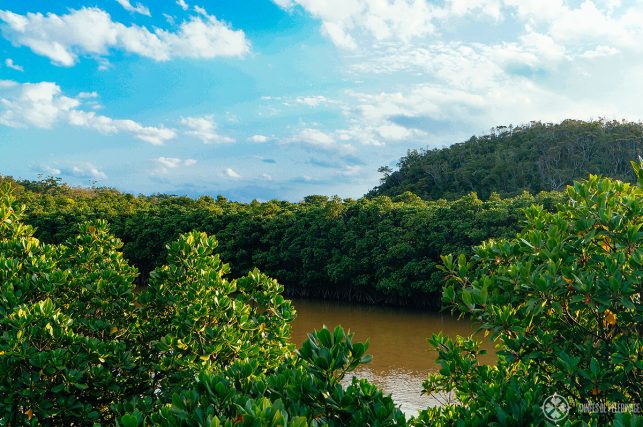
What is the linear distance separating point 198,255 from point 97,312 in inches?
44.4

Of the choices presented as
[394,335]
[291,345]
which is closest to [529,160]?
[394,335]

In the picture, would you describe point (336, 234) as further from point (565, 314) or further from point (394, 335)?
point (565, 314)

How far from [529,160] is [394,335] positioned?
31.6 m

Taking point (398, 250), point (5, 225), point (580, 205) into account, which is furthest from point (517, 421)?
point (398, 250)

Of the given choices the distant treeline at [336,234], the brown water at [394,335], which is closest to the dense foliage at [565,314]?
the brown water at [394,335]

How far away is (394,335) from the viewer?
17.1 m

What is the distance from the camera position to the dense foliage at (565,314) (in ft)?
9.84

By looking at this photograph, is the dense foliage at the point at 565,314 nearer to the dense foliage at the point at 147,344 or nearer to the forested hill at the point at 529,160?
the dense foliage at the point at 147,344

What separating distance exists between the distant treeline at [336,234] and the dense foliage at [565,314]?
12.7 m

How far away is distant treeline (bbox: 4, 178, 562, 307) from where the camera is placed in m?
20.5

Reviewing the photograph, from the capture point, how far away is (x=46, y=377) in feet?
14.2

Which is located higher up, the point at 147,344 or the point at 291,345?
the point at 291,345

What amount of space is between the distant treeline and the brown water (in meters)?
1.17

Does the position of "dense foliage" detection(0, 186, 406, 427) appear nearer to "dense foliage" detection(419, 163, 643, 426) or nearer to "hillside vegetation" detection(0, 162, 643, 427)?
"hillside vegetation" detection(0, 162, 643, 427)
